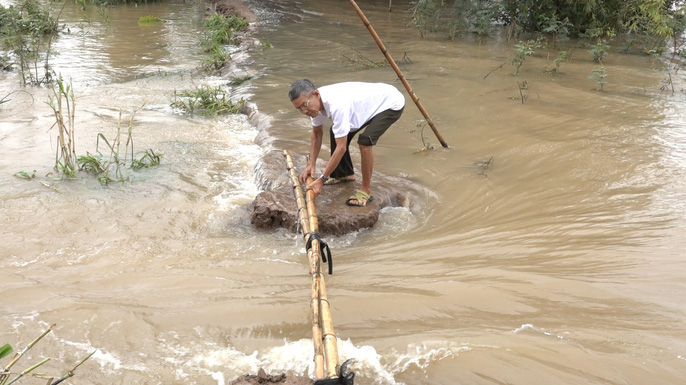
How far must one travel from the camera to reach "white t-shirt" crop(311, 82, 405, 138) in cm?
420

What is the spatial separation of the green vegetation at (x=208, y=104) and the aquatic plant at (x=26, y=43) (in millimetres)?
2068

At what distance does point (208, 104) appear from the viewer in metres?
7.63

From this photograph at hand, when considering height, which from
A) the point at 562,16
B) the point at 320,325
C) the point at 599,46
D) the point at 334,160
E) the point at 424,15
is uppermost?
the point at 562,16

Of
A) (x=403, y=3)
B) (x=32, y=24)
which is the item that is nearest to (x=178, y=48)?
(x=32, y=24)

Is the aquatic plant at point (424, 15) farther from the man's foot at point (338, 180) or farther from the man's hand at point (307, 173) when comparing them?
the man's hand at point (307, 173)

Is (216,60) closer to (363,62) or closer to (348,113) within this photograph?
(363,62)

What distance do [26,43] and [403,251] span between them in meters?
8.51

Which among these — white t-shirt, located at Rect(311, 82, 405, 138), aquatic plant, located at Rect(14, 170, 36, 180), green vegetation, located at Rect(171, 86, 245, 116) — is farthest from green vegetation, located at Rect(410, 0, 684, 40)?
aquatic plant, located at Rect(14, 170, 36, 180)

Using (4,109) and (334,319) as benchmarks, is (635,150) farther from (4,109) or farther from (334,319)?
(4,109)

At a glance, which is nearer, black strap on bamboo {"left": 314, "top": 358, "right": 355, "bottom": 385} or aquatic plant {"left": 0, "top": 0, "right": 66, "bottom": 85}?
black strap on bamboo {"left": 314, "top": 358, "right": 355, "bottom": 385}

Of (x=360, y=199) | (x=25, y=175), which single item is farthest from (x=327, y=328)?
(x=25, y=175)

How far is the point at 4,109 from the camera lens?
7359 millimetres

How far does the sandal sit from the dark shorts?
41 centimetres

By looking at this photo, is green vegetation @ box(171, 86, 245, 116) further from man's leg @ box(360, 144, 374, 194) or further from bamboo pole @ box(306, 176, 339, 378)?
bamboo pole @ box(306, 176, 339, 378)
